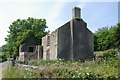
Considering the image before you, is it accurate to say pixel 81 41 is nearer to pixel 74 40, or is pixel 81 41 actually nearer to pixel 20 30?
pixel 74 40

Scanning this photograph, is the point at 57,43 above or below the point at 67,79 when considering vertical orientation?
above

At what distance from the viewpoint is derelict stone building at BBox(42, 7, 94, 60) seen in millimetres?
Result: 38344

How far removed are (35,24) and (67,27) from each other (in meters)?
34.8

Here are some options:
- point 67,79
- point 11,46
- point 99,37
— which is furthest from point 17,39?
point 67,79

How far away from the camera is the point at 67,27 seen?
3891 cm

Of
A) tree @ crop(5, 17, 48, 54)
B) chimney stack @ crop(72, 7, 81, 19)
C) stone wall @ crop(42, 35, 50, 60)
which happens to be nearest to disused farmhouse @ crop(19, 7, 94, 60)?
chimney stack @ crop(72, 7, 81, 19)

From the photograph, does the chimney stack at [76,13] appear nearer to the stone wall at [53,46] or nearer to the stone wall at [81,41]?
the stone wall at [81,41]

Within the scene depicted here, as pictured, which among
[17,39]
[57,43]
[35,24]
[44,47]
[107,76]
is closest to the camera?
[107,76]

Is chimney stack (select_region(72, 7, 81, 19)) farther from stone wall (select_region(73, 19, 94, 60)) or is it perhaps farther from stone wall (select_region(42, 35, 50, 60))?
stone wall (select_region(42, 35, 50, 60))

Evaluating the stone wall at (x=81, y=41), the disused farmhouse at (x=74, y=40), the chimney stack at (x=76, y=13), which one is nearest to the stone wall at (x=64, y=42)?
the disused farmhouse at (x=74, y=40)

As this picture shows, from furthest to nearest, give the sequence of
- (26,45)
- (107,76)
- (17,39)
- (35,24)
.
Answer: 1. (35,24)
2. (17,39)
3. (26,45)
4. (107,76)

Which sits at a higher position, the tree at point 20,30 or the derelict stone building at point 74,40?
the tree at point 20,30

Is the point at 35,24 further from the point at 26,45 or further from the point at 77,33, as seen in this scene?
the point at 77,33

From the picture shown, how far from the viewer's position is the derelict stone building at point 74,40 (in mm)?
38344
